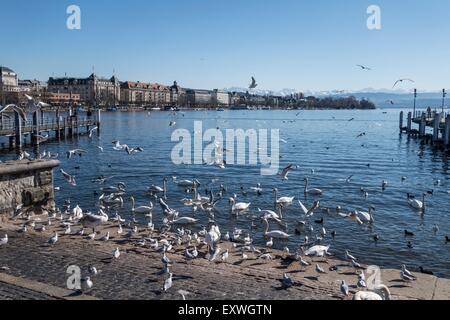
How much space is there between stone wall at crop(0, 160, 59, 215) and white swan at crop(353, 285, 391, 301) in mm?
10452

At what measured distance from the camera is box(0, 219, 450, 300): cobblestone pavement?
7.78 meters

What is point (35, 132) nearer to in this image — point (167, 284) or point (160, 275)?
point (160, 275)

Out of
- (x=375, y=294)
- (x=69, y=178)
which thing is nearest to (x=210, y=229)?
(x=375, y=294)

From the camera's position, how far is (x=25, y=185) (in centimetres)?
1444

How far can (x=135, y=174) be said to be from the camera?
86.9 feet

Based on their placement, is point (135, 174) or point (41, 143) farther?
point (41, 143)

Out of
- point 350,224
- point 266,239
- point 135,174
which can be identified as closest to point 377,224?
point 350,224

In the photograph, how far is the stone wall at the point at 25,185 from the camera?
13558mm

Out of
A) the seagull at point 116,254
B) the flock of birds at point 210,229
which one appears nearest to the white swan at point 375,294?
the flock of birds at point 210,229

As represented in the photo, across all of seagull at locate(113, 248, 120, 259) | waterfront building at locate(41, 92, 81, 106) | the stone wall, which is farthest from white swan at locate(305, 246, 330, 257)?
waterfront building at locate(41, 92, 81, 106)

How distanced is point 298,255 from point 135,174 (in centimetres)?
1697
